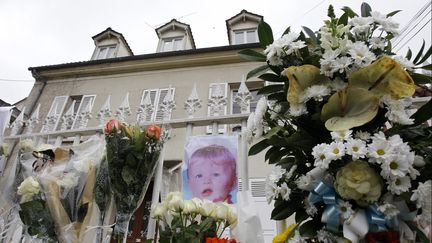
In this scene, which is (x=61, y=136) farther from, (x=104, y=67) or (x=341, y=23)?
(x=104, y=67)

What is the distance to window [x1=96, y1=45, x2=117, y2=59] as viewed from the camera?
8.09 m

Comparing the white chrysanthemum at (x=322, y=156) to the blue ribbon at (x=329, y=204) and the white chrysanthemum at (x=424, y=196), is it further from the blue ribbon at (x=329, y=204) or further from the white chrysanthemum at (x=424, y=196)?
the white chrysanthemum at (x=424, y=196)

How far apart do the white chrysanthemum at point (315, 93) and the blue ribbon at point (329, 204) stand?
0.22 meters

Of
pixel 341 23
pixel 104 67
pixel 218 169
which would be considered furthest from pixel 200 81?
pixel 341 23

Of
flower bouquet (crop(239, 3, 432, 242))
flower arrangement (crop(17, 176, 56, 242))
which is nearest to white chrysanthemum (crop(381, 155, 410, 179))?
flower bouquet (crop(239, 3, 432, 242))

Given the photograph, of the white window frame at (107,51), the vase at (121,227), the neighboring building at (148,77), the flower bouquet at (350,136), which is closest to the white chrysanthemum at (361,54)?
the flower bouquet at (350,136)

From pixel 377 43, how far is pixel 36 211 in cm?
145

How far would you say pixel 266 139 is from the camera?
0.93m

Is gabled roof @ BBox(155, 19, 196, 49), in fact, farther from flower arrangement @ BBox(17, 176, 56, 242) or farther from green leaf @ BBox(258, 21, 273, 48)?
green leaf @ BBox(258, 21, 273, 48)

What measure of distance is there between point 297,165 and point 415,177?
12.0 inches

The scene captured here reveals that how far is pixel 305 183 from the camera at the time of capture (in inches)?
30.0

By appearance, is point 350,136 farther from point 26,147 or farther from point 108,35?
point 108,35

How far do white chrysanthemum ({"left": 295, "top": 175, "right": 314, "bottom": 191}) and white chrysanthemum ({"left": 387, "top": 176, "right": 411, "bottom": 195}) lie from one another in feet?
0.59

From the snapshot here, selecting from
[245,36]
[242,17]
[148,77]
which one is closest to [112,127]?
[148,77]
